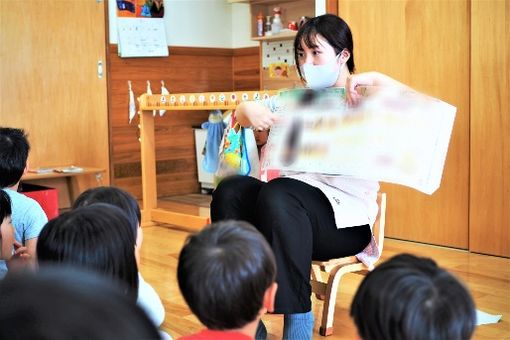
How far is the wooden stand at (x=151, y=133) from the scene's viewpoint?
3451 mm

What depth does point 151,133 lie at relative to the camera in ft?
13.0

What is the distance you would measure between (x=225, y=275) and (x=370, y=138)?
0.88 meters

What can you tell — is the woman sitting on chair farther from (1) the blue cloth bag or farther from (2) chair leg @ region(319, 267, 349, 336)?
(1) the blue cloth bag

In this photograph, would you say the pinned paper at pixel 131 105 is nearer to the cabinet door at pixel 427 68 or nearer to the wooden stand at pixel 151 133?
the wooden stand at pixel 151 133

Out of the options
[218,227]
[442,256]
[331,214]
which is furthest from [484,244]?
[218,227]

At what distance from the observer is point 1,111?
13.5ft

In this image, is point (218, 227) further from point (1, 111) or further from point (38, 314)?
point (1, 111)

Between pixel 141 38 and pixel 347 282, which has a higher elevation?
pixel 141 38

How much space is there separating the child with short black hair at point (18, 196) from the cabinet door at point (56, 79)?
2124 millimetres

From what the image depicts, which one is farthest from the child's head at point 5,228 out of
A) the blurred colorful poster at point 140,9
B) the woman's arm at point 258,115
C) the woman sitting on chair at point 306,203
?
the blurred colorful poster at point 140,9

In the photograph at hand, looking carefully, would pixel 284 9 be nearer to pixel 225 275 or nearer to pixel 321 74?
pixel 321 74

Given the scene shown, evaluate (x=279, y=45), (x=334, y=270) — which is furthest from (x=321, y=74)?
(x=279, y=45)

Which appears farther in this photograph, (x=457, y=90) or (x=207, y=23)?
(x=207, y=23)

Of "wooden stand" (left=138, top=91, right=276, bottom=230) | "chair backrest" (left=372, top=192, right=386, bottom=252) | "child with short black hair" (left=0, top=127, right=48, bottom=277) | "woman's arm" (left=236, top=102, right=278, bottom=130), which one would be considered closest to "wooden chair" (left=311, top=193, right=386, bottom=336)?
"chair backrest" (left=372, top=192, right=386, bottom=252)
